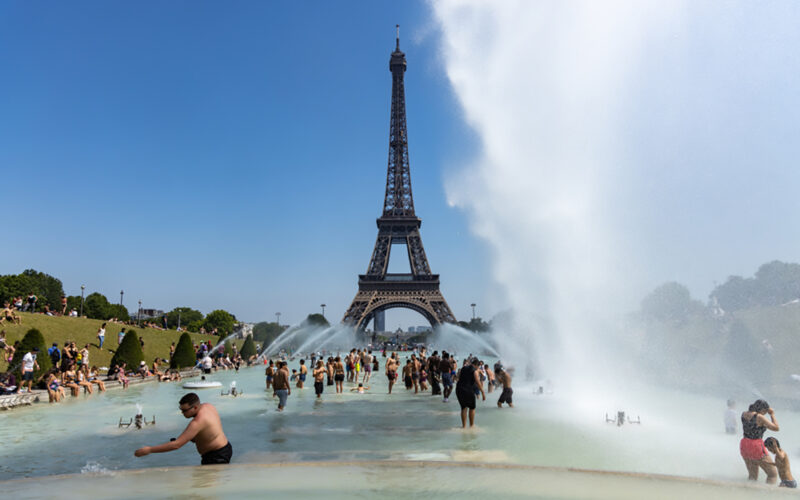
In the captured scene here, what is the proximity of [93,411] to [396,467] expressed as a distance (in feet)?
48.0

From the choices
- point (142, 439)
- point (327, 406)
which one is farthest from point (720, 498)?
point (327, 406)

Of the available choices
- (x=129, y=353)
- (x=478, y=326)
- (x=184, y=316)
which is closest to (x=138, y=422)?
(x=129, y=353)

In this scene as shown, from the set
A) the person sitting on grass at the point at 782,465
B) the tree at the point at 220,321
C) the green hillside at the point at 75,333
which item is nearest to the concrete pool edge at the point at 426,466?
the person sitting on grass at the point at 782,465

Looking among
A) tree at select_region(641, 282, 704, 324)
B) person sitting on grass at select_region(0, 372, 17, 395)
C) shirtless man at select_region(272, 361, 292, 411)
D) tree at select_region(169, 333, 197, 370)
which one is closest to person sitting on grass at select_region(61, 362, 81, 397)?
person sitting on grass at select_region(0, 372, 17, 395)

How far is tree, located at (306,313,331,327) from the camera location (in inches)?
5434

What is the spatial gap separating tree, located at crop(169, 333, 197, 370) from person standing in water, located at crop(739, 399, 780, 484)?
34.3 meters

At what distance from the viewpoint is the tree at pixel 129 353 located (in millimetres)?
31208

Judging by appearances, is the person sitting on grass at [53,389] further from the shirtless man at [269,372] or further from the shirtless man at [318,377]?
the shirtless man at [318,377]

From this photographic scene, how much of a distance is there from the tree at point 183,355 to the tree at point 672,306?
98.3 feet

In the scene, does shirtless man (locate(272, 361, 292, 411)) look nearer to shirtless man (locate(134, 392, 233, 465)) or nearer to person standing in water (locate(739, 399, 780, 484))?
shirtless man (locate(134, 392, 233, 465))

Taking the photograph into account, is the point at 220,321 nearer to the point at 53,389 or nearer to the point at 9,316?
the point at 9,316

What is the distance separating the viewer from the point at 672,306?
39.1m

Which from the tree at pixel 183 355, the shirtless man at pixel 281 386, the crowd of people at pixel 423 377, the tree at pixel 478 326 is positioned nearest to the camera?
the crowd of people at pixel 423 377

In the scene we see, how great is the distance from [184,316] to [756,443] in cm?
16184
